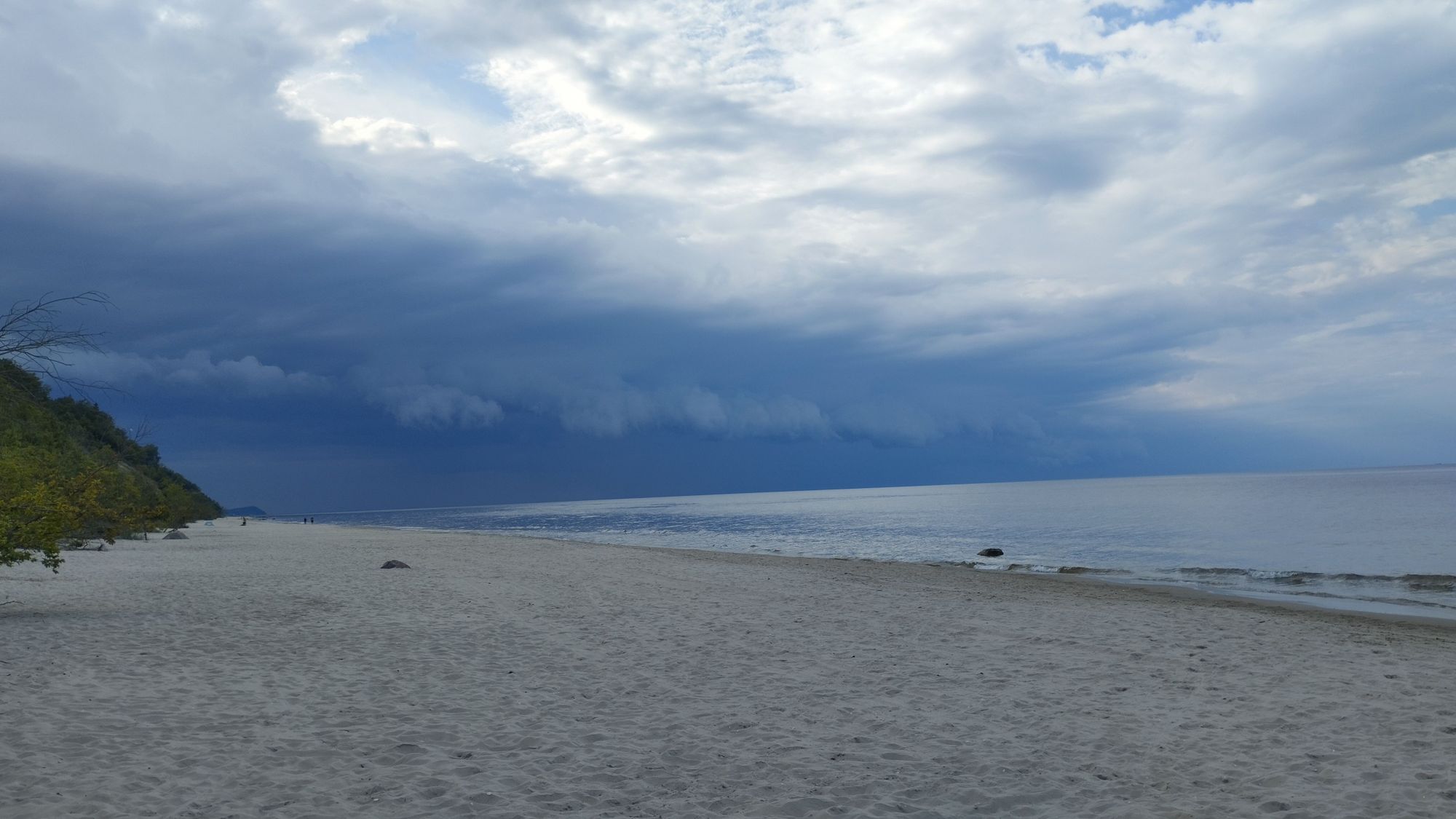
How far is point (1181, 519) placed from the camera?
69000 mm

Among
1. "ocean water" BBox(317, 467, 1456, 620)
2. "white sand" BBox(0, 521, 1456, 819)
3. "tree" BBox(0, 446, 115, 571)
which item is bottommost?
"ocean water" BBox(317, 467, 1456, 620)

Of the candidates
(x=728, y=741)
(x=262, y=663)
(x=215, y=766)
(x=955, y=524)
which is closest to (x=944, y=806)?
(x=728, y=741)

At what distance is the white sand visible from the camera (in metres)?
6.90

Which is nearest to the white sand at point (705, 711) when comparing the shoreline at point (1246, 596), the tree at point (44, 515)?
the tree at point (44, 515)

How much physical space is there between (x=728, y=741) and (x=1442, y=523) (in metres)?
61.1

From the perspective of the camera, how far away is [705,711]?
9602 mm

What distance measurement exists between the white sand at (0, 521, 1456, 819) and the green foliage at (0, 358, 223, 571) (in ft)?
4.91

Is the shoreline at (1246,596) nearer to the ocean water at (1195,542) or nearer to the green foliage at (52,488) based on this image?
the ocean water at (1195,542)

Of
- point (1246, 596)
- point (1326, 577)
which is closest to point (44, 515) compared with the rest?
point (1246, 596)

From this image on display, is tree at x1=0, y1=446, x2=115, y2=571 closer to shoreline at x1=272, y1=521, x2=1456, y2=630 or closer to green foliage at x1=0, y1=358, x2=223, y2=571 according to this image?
green foliage at x1=0, y1=358, x2=223, y2=571

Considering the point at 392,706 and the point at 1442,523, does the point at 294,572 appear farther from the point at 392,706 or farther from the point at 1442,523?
the point at 1442,523

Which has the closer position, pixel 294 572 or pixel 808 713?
pixel 808 713

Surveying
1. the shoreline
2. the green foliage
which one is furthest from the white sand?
the shoreline

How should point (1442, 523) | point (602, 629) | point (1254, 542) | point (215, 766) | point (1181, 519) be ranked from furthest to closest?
point (1181, 519)
point (1442, 523)
point (1254, 542)
point (602, 629)
point (215, 766)
